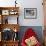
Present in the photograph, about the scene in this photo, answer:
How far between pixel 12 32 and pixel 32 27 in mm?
761

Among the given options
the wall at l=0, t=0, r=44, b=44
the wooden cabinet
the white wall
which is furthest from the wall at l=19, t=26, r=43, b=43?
the wooden cabinet

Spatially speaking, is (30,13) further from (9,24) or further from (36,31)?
(9,24)

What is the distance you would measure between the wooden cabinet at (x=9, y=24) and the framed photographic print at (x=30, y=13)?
1.10 ft

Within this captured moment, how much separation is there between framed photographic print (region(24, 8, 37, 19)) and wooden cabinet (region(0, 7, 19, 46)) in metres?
0.33

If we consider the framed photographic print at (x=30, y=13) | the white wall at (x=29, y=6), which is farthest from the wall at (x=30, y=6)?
the framed photographic print at (x=30, y=13)

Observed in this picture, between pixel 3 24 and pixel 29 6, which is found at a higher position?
pixel 29 6

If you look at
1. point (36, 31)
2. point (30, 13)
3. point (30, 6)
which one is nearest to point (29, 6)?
point (30, 6)

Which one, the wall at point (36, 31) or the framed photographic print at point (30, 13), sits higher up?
the framed photographic print at point (30, 13)

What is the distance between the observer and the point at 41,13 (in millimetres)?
5883

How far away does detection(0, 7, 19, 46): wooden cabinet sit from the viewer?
568cm

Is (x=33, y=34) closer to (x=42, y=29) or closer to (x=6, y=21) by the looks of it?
(x=42, y=29)

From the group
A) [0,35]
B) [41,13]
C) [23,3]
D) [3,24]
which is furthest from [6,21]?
[41,13]

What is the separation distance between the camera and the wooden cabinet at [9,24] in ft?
18.6

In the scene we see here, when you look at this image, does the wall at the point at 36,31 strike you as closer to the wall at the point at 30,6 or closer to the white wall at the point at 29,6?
the wall at the point at 30,6
